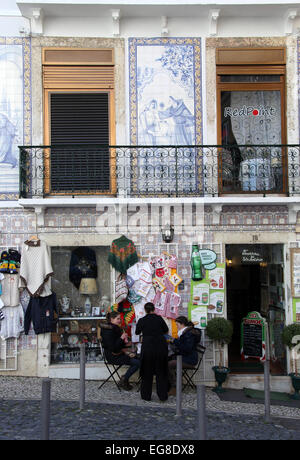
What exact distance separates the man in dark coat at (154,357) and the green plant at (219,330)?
5.00 ft

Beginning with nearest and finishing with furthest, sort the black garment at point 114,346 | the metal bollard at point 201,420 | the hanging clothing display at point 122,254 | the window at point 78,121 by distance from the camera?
1. the metal bollard at point 201,420
2. the black garment at point 114,346
3. the hanging clothing display at point 122,254
4. the window at point 78,121

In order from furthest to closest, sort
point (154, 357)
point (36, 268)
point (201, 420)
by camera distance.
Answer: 1. point (36, 268)
2. point (154, 357)
3. point (201, 420)

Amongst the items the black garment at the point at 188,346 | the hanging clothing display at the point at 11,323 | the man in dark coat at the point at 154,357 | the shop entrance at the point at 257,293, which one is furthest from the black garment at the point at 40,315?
the shop entrance at the point at 257,293

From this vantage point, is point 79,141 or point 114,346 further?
point 79,141

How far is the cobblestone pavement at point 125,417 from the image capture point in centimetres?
643

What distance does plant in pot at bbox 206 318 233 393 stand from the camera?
9.47 meters

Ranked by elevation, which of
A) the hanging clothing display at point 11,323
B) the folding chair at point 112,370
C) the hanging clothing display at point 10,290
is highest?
the hanging clothing display at point 10,290

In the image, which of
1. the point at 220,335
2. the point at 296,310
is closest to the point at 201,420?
the point at 220,335

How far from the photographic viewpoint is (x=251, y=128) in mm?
10453

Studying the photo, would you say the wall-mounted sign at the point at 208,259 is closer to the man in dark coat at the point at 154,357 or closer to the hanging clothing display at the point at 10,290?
the man in dark coat at the point at 154,357

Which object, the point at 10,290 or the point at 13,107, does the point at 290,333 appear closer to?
the point at 10,290

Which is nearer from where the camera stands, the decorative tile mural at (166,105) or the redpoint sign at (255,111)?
the decorative tile mural at (166,105)

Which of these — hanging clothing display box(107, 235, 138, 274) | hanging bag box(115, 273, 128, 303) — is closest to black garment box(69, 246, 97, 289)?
hanging clothing display box(107, 235, 138, 274)

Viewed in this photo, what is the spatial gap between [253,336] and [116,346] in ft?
11.3
